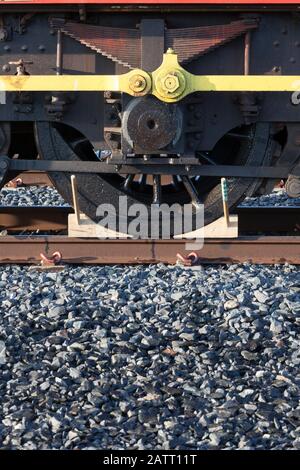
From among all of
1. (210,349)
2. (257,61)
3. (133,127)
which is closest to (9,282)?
(133,127)

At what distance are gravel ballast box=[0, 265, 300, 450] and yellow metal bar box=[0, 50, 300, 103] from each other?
146 cm

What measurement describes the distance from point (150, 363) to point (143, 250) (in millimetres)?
2230

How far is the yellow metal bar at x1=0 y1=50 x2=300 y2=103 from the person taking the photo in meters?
6.58

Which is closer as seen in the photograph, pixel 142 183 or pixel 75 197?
pixel 75 197

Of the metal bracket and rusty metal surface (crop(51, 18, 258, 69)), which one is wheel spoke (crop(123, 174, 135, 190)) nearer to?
the metal bracket

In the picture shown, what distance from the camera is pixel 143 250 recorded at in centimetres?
700

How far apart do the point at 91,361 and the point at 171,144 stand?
8.29 feet

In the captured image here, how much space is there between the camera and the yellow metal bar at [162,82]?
6.58 meters

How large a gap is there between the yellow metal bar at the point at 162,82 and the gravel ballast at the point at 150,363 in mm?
1460

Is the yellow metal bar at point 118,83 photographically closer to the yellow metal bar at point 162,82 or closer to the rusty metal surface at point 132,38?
the yellow metal bar at point 162,82

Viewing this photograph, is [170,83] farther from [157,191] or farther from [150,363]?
[150,363]

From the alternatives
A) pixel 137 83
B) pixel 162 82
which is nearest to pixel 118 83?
pixel 137 83

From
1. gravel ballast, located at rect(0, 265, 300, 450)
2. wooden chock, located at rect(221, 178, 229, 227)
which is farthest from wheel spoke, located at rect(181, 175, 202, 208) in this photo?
gravel ballast, located at rect(0, 265, 300, 450)

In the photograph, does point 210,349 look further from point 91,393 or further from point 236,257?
point 236,257
